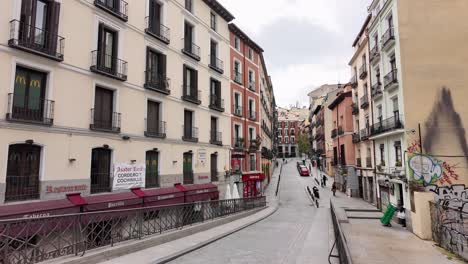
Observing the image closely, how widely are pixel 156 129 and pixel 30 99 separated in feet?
25.1

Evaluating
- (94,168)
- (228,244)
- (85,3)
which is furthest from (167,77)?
(228,244)

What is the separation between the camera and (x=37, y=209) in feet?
35.4

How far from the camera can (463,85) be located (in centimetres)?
1877

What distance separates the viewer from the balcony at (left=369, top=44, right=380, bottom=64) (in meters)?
23.1

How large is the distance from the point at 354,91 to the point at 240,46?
1312 centimetres

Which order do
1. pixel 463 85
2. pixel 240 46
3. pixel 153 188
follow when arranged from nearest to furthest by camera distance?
pixel 153 188 → pixel 463 85 → pixel 240 46

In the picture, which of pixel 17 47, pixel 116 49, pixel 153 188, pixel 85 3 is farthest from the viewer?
pixel 153 188

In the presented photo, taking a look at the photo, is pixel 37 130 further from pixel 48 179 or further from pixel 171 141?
Answer: pixel 171 141

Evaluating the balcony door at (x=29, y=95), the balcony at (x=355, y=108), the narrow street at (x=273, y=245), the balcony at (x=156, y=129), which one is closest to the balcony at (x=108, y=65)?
the balcony door at (x=29, y=95)

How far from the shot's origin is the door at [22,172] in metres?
10.9

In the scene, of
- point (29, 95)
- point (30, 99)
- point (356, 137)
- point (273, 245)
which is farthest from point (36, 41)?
point (356, 137)

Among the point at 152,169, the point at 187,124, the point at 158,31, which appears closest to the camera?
the point at 152,169

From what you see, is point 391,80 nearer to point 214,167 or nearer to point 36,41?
point 214,167

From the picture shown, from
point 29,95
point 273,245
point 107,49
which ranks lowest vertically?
point 273,245
